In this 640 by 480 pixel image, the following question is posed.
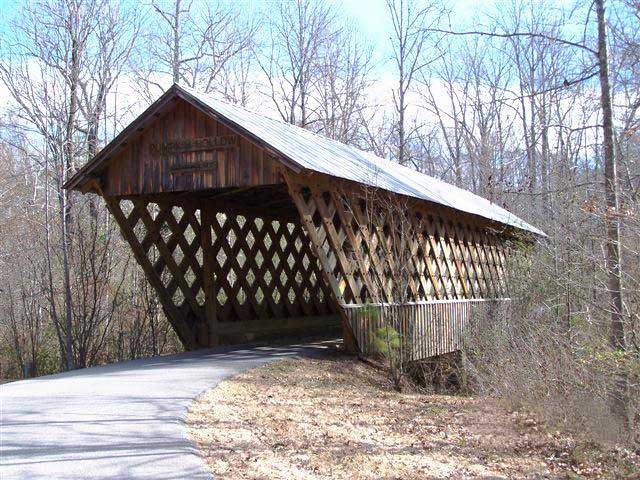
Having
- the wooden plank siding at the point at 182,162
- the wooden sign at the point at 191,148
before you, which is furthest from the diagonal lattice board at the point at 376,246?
the wooden sign at the point at 191,148

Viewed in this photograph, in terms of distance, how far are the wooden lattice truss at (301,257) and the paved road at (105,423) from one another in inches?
94.9

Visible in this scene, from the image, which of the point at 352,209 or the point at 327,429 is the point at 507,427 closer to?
the point at 327,429

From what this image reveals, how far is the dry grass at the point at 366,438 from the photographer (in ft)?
18.7

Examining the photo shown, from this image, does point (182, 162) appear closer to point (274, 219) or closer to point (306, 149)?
point (306, 149)

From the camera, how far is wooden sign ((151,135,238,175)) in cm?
1062

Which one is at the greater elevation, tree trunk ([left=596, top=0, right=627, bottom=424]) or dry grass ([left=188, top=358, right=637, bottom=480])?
tree trunk ([left=596, top=0, right=627, bottom=424])

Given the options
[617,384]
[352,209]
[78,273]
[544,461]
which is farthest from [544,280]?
[78,273]

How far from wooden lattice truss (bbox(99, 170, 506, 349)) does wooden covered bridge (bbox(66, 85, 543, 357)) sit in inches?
1.1

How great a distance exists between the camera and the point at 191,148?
1086 cm

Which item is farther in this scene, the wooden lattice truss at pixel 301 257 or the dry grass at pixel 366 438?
the wooden lattice truss at pixel 301 257

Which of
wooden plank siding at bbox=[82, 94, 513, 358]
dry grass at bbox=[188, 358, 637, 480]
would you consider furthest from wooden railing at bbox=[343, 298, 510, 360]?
dry grass at bbox=[188, 358, 637, 480]

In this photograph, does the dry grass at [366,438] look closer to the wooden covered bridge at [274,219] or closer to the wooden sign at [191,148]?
the wooden covered bridge at [274,219]

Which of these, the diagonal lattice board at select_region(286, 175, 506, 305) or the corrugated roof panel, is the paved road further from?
the corrugated roof panel

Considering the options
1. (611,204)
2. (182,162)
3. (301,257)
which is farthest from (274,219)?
(611,204)
